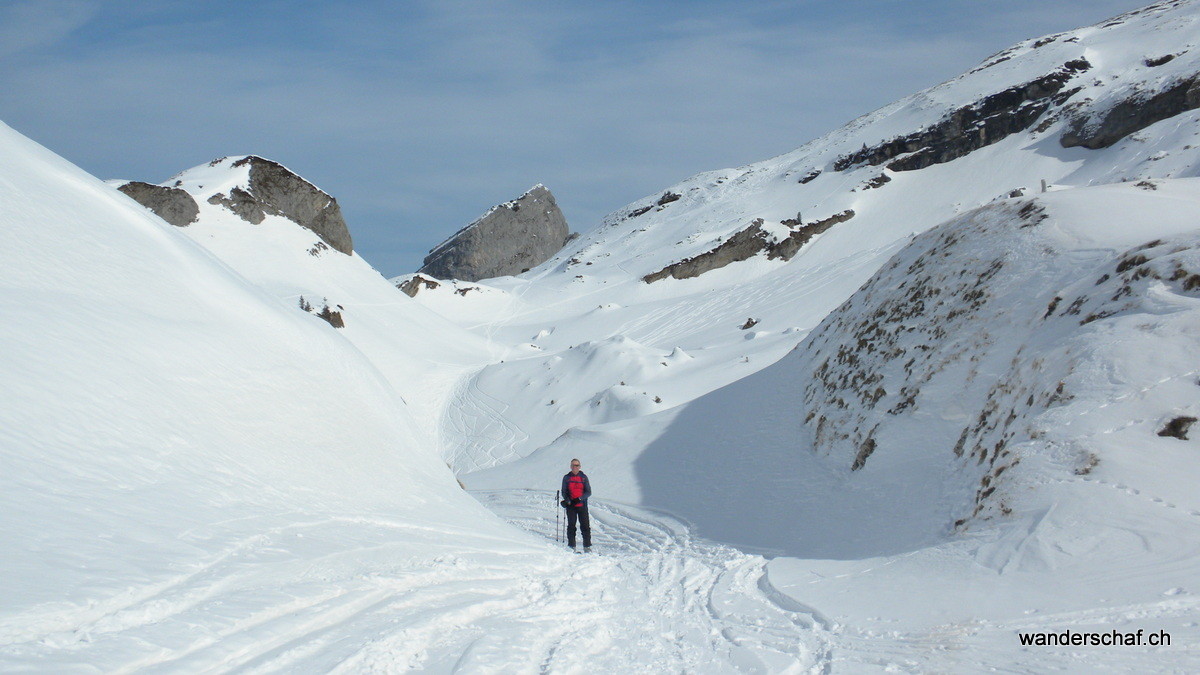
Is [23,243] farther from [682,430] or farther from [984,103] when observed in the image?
[984,103]

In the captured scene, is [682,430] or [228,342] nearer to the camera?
[228,342]

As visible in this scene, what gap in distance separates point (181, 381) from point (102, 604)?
11.8ft

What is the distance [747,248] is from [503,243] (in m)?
38.1

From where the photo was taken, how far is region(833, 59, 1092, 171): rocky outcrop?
198ft

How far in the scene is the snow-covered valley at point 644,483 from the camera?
507 centimetres

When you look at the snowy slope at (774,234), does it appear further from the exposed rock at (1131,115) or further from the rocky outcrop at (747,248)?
the exposed rock at (1131,115)

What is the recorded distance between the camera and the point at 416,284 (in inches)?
2248

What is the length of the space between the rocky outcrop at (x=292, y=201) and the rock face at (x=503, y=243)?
115 ft

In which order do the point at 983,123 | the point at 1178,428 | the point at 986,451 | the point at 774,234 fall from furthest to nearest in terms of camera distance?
the point at 983,123
the point at 774,234
the point at 986,451
the point at 1178,428

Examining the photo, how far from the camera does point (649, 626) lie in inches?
239

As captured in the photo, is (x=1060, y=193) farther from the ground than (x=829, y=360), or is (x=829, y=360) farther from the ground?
(x=1060, y=193)

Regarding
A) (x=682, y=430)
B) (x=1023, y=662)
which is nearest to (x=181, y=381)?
(x=1023, y=662)

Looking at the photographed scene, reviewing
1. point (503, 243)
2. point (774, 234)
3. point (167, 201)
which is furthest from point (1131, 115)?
point (503, 243)

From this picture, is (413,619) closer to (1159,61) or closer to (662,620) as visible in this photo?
(662,620)
